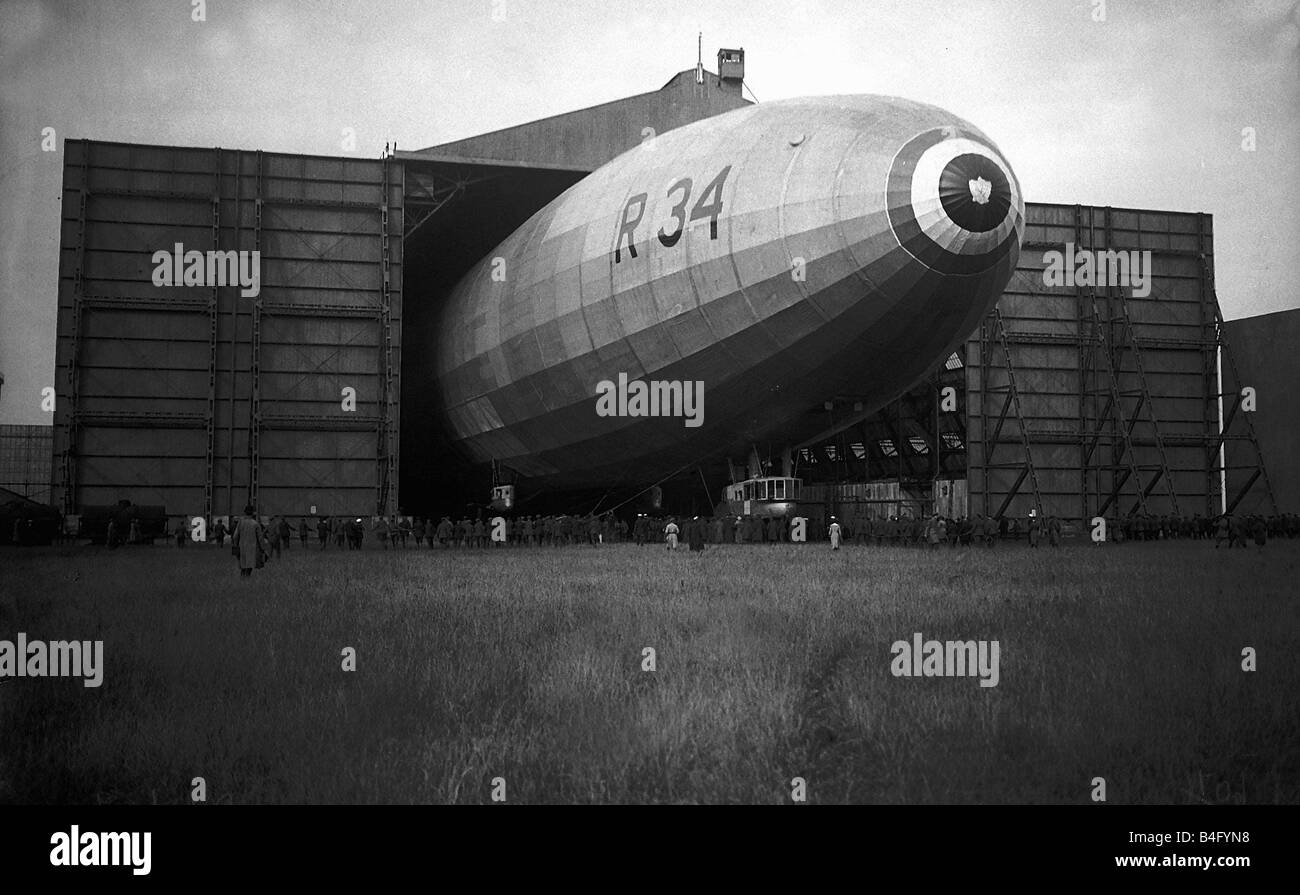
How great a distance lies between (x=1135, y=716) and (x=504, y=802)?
3.62 m

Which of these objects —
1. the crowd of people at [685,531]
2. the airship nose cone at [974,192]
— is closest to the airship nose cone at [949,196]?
the airship nose cone at [974,192]

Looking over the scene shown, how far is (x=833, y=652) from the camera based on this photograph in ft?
24.2

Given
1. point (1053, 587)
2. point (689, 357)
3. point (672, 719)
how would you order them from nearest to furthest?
point (672, 719)
point (1053, 587)
point (689, 357)

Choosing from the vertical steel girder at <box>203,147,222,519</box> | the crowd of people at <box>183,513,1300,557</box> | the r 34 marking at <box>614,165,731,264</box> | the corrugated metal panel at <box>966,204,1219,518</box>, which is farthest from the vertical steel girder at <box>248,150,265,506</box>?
the corrugated metal panel at <box>966,204,1219,518</box>

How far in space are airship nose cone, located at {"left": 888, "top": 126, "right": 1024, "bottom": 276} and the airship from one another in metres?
0.03

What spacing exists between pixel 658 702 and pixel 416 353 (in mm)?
30369

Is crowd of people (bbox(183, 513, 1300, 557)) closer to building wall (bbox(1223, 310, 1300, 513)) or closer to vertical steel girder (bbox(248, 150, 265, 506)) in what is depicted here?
vertical steel girder (bbox(248, 150, 265, 506))

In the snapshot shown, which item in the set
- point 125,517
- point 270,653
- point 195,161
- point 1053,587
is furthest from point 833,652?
point 195,161

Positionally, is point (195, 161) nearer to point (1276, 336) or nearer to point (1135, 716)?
point (1135, 716)

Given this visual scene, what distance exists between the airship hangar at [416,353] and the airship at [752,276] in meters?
2.91

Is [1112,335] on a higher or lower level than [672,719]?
higher

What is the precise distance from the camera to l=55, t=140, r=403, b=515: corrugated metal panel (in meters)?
29.8

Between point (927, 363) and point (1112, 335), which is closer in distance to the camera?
point (927, 363)
